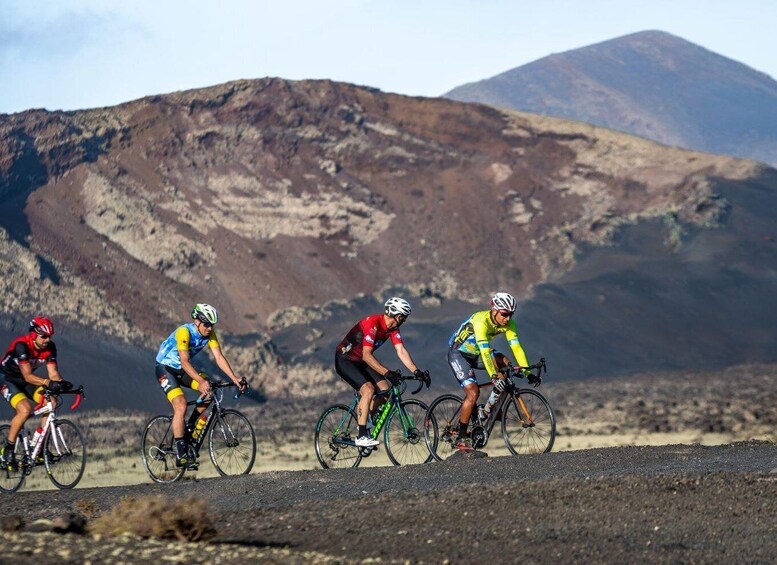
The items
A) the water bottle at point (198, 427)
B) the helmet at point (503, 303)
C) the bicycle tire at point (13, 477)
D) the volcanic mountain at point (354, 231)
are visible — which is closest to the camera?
the helmet at point (503, 303)

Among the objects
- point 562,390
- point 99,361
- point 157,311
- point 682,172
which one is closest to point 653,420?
point 562,390

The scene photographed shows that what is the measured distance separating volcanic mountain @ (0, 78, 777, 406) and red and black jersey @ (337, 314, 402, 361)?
79.0ft

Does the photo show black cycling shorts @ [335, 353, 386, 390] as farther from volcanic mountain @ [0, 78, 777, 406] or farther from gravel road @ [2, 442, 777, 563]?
volcanic mountain @ [0, 78, 777, 406]

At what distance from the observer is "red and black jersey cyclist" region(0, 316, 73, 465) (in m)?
13.8

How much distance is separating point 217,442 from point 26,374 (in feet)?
7.80

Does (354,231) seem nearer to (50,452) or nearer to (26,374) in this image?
(50,452)

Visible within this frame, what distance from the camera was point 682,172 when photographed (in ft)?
203

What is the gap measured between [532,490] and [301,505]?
203 cm

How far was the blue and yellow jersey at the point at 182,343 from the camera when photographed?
43.4ft

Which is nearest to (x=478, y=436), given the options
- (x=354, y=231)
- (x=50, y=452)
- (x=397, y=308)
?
(x=397, y=308)

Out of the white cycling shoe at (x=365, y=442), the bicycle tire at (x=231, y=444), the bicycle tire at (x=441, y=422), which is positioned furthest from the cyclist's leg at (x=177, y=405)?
the bicycle tire at (x=441, y=422)

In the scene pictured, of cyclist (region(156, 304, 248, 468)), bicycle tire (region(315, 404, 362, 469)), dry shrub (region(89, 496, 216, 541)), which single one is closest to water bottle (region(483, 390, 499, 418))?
bicycle tire (region(315, 404, 362, 469))

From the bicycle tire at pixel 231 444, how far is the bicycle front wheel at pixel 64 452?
167cm

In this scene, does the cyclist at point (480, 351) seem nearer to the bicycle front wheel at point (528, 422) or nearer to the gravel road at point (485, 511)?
the bicycle front wheel at point (528, 422)
